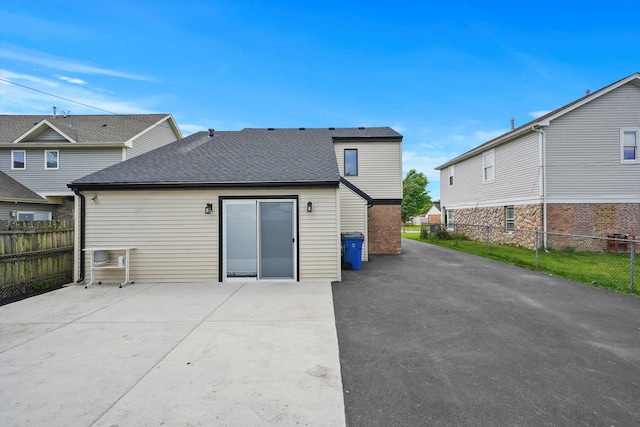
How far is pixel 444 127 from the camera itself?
1153 inches

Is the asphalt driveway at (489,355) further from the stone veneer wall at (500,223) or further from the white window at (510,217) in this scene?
the white window at (510,217)

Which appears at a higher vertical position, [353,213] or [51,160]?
[51,160]

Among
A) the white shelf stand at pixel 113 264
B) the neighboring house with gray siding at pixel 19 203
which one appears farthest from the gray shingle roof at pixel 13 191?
the white shelf stand at pixel 113 264

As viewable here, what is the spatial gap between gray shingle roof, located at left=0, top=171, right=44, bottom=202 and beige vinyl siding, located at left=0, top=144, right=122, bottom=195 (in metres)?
0.41

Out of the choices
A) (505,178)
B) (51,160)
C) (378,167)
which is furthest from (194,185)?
(505,178)

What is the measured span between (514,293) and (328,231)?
470 cm

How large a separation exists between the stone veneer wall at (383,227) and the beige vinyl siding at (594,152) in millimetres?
6841

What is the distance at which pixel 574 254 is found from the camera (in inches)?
471

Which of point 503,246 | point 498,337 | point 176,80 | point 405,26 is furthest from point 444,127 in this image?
point 498,337

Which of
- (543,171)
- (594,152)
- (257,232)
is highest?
(594,152)

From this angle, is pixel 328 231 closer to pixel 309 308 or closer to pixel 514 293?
pixel 309 308

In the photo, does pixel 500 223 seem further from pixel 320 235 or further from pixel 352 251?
pixel 320 235

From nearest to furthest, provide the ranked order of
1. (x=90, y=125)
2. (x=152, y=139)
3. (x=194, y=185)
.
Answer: (x=194, y=185), (x=90, y=125), (x=152, y=139)

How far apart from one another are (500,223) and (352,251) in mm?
10810
